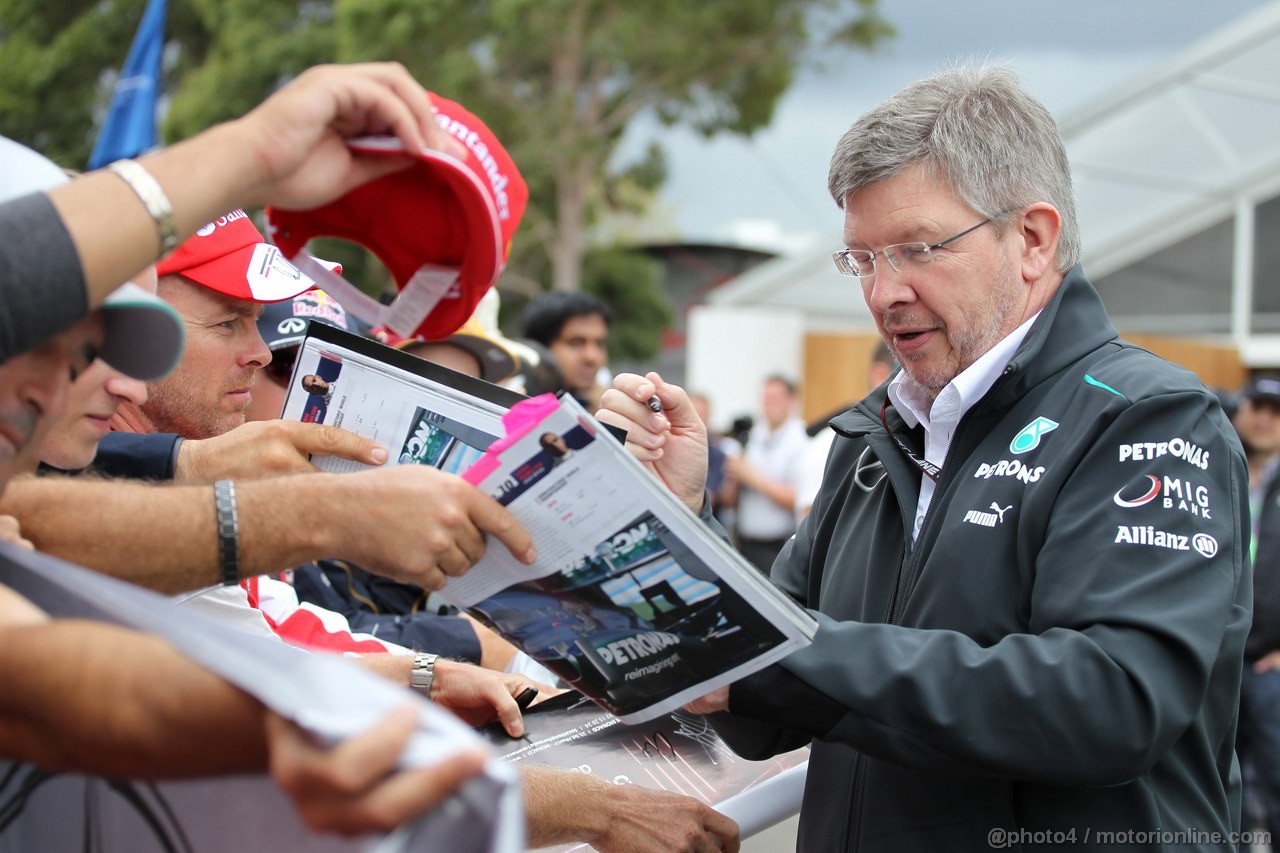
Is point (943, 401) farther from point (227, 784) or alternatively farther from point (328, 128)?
point (227, 784)

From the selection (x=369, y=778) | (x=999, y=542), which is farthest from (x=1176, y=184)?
(x=369, y=778)

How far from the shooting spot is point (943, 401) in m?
2.09

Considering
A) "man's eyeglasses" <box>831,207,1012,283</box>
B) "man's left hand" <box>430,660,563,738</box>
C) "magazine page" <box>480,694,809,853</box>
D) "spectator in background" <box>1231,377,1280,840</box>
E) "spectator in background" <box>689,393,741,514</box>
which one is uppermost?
"man's eyeglasses" <box>831,207,1012,283</box>

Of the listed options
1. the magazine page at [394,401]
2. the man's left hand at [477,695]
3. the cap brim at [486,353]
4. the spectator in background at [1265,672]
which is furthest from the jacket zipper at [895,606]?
the spectator in background at [1265,672]

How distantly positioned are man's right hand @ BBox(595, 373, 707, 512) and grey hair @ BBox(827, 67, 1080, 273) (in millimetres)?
527

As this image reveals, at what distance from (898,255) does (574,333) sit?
4.47 metres

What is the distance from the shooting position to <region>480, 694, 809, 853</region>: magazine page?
7.20ft

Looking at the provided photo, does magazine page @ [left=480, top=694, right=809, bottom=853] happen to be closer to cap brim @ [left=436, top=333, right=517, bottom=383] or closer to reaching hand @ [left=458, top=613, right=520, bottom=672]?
reaching hand @ [left=458, top=613, right=520, bottom=672]

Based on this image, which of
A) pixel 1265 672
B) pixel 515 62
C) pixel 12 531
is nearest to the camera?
pixel 12 531

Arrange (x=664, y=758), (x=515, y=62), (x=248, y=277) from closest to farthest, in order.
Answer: (x=664, y=758) < (x=248, y=277) < (x=515, y=62)

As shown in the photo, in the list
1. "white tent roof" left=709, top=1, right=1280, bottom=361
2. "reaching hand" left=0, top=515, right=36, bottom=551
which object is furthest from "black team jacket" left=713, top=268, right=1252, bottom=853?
"white tent roof" left=709, top=1, right=1280, bottom=361

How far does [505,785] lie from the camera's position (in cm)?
96

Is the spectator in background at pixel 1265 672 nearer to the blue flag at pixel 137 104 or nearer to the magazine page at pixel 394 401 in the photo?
the magazine page at pixel 394 401

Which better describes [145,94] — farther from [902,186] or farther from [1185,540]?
[1185,540]
